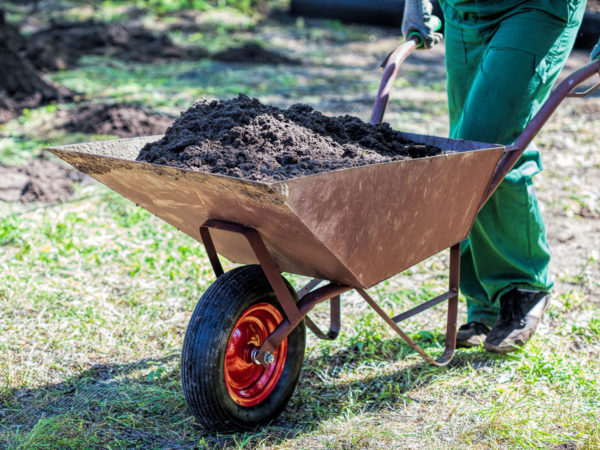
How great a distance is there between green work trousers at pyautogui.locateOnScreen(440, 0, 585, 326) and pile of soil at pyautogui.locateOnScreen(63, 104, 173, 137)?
128 inches

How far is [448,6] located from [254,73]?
573 cm

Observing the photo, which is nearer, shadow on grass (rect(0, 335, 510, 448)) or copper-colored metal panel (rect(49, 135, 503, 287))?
copper-colored metal panel (rect(49, 135, 503, 287))

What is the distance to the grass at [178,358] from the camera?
7.02ft

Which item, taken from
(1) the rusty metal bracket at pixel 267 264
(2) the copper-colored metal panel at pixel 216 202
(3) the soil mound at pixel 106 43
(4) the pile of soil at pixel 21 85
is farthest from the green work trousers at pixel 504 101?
(3) the soil mound at pixel 106 43

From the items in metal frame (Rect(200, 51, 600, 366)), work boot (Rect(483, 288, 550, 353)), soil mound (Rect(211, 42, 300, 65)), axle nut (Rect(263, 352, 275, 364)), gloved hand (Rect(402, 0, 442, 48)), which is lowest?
soil mound (Rect(211, 42, 300, 65))

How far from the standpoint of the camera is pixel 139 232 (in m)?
3.91

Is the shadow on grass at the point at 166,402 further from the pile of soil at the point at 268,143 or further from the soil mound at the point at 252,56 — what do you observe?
the soil mound at the point at 252,56

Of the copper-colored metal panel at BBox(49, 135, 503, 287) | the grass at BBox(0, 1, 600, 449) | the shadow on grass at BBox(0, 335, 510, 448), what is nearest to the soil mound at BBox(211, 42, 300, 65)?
the grass at BBox(0, 1, 600, 449)

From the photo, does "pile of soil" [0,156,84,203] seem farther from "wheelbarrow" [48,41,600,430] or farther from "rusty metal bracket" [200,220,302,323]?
"rusty metal bracket" [200,220,302,323]

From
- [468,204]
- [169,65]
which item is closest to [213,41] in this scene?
[169,65]

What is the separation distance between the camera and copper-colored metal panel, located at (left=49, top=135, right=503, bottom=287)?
1.65 metres

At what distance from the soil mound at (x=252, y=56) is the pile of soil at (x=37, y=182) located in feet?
15.2

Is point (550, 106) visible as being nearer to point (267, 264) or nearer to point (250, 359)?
point (267, 264)

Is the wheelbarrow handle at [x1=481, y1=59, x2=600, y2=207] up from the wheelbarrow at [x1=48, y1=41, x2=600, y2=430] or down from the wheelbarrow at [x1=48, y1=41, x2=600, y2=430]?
up
